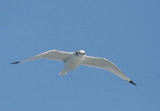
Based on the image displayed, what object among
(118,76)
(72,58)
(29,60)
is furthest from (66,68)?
(118,76)

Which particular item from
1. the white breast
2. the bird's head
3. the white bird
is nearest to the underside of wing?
the white bird

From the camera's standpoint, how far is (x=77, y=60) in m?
26.2

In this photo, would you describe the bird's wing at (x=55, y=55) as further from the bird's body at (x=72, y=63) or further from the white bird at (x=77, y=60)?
the bird's body at (x=72, y=63)

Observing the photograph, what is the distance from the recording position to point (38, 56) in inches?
1025

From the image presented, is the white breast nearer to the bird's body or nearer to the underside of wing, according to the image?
the bird's body

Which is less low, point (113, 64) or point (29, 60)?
point (113, 64)

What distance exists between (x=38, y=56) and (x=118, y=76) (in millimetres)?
6175

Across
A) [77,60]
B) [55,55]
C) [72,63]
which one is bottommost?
[72,63]

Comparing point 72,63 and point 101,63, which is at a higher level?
point 101,63

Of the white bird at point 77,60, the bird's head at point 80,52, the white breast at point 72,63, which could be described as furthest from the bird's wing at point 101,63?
the bird's head at point 80,52

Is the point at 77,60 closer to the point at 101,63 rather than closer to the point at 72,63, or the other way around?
the point at 72,63

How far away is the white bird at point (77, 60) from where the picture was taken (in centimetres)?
2619

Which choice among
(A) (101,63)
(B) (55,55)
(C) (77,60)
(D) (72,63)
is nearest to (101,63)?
(A) (101,63)

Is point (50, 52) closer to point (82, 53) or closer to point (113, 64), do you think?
point (82, 53)
